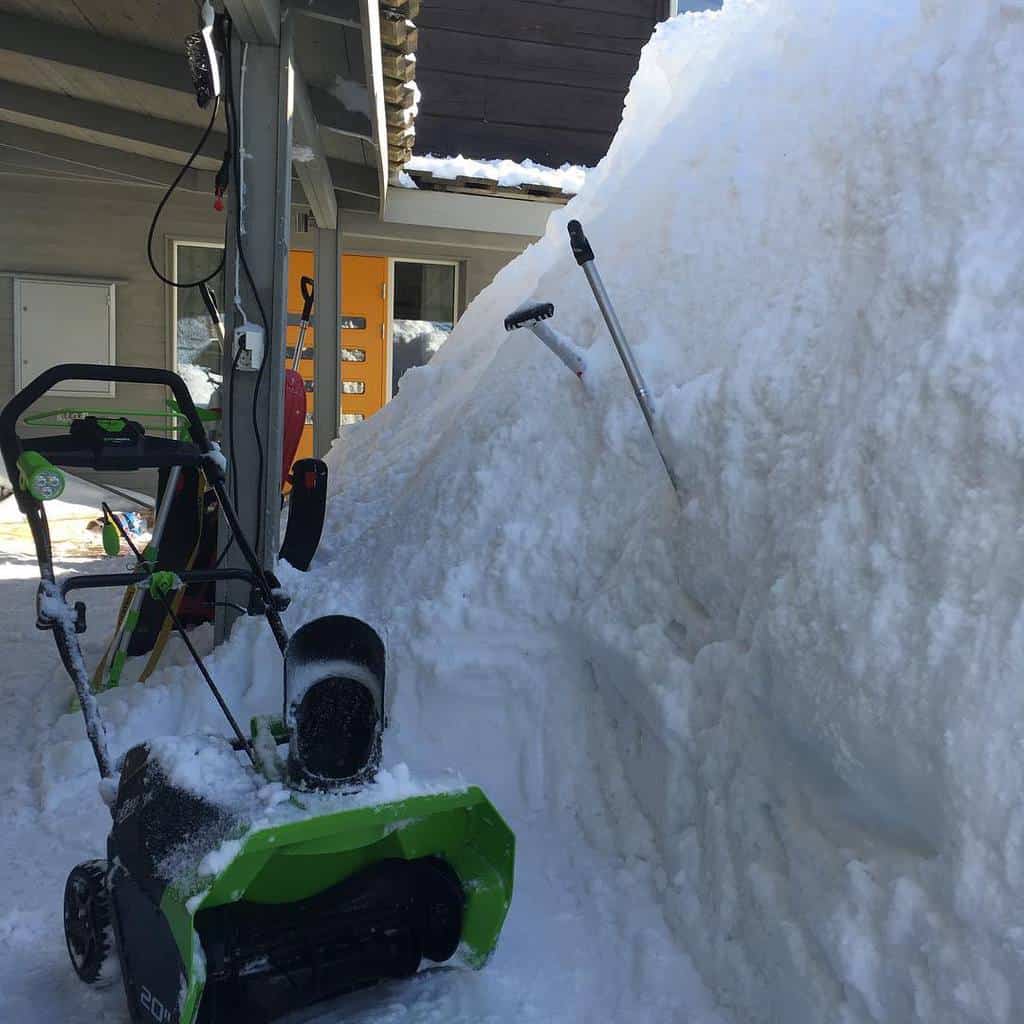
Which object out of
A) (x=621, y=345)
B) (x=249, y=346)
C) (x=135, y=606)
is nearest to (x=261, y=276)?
(x=249, y=346)

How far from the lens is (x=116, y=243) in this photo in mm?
9195

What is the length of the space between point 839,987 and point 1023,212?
1.81 meters

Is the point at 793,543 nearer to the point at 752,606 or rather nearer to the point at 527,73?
the point at 752,606

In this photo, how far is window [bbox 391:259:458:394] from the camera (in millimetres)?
10117

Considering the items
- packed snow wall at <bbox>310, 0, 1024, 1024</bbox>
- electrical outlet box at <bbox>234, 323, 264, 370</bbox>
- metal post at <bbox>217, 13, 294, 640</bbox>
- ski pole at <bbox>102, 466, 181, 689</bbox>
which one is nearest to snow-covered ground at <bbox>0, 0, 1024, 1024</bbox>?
packed snow wall at <bbox>310, 0, 1024, 1024</bbox>

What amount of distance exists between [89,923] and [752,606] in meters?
1.82

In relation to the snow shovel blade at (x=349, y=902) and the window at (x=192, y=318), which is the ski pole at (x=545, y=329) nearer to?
the snow shovel blade at (x=349, y=902)

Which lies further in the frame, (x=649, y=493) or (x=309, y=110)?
(x=309, y=110)

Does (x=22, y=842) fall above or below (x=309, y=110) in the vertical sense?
below

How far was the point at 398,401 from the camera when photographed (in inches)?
261

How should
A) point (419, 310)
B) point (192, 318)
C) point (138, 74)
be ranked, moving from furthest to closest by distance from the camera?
point (419, 310) < point (192, 318) < point (138, 74)

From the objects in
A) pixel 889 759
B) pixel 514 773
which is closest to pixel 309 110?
pixel 514 773

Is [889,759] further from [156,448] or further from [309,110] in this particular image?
[309,110]

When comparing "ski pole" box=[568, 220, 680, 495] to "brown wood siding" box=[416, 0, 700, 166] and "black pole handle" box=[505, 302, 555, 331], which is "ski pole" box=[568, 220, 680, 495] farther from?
"brown wood siding" box=[416, 0, 700, 166]
